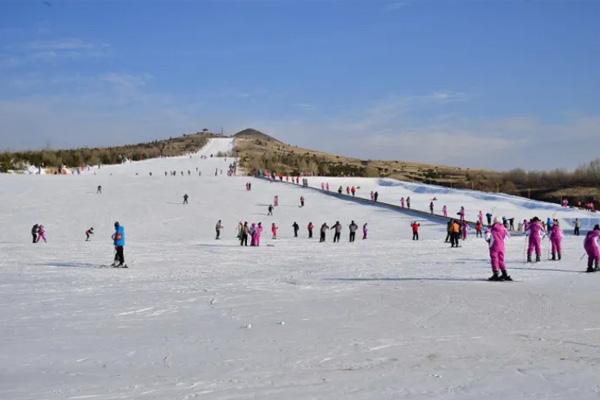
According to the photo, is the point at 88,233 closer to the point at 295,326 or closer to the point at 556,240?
the point at 556,240

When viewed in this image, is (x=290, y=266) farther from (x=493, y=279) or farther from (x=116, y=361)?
(x=116, y=361)

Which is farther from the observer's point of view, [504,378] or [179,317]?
[179,317]

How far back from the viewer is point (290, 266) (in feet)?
65.3

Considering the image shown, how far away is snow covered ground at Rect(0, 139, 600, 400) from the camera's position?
663 centimetres

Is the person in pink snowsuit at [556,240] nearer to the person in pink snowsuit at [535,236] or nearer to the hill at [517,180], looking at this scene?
the person in pink snowsuit at [535,236]

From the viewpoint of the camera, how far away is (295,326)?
9844mm

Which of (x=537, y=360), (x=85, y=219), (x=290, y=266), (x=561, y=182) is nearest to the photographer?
(x=537, y=360)

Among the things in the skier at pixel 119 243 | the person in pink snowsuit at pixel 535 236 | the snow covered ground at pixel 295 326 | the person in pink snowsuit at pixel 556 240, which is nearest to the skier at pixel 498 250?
the snow covered ground at pixel 295 326

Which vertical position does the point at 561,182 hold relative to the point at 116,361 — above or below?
above

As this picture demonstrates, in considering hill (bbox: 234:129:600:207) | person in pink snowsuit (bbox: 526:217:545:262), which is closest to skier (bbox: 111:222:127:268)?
person in pink snowsuit (bbox: 526:217:545:262)

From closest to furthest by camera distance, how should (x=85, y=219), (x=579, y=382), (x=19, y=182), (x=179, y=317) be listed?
(x=579, y=382)
(x=179, y=317)
(x=85, y=219)
(x=19, y=182)

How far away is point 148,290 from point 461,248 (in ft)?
51.1

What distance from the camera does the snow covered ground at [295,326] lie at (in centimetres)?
663

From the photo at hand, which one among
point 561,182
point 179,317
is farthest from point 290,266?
point 561,182
